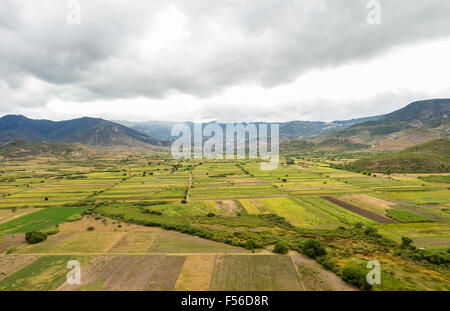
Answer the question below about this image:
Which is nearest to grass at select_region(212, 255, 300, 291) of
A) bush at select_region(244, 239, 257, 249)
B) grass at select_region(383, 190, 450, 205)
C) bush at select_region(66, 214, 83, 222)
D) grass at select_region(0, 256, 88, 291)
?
bush at select_region(244, 239, 257, 249)

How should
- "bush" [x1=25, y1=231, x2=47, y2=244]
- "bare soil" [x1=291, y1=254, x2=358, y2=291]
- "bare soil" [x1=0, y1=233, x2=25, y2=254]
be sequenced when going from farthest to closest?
"bush" [x1=25, y1=231, x2=47, y2=244] < "bare soil" [x1=0, y1=233, x2=25, y2=254] < "bare soil" [x1=291, y1=254, x2=358, y2=291]

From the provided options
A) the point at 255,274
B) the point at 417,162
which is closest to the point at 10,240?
the point at 255,274

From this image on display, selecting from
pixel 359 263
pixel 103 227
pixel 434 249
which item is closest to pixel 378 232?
pixel 434 249

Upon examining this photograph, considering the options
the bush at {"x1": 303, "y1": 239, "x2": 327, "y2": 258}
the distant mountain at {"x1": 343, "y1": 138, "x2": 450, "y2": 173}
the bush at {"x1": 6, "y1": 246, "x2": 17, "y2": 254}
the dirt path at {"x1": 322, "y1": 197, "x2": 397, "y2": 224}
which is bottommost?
the bush at {"x1": 6, "y1": 246, "x2": 17, "y2": 254}

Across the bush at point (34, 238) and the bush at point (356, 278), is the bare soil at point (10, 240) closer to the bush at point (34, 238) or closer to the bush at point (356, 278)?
the bush at point (34, 238)

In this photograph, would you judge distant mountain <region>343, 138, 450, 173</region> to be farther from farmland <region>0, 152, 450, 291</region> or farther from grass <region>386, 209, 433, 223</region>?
grass <region>386, 209, 433, 223</region>
